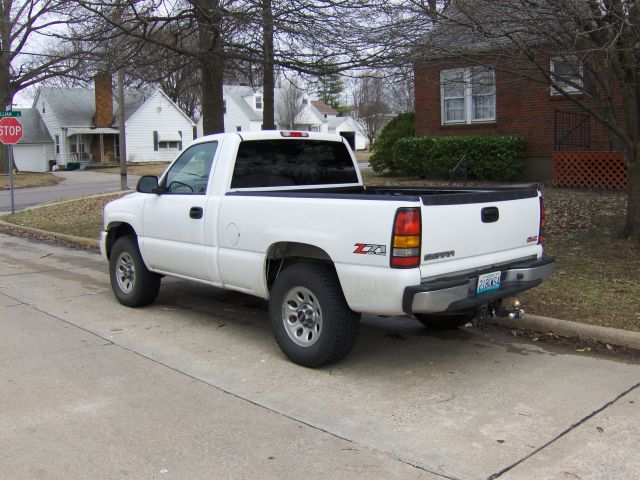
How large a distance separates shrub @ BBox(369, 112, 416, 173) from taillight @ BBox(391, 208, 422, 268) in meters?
16.7

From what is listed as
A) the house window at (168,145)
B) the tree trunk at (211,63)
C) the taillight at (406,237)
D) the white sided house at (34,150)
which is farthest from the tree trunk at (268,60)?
the white sided house at (34,150)

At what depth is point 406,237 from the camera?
4582mm

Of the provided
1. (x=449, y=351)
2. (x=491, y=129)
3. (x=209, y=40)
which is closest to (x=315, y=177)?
(x=449, y=351)

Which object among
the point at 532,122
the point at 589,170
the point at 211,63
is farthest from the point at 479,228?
the point at 532,122

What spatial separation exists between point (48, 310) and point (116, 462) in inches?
168

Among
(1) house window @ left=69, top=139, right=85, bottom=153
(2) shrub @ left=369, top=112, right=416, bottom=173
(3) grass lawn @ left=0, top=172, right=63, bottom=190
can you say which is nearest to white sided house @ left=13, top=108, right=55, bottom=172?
(1) house window @ left=69, top=139, right=85, bottom=153

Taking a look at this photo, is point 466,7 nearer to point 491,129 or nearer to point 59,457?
point 59,457

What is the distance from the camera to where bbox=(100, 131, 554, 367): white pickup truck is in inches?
184

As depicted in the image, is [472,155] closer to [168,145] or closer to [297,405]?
[297,405]

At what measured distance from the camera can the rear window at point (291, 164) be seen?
20.7ft

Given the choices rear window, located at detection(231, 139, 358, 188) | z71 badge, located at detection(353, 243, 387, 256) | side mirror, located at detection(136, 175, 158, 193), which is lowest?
z71 badge, located at detection(353, 243, 387, 256)

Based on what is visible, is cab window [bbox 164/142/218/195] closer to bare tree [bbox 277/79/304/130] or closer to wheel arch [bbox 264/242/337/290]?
wheel arch [bbox 264/242/337/290]

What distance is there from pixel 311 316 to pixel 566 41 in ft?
16.9

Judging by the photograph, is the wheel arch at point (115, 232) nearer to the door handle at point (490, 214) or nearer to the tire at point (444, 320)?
the tire at point (444, 320)
